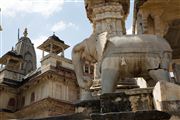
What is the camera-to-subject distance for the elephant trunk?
6625mm

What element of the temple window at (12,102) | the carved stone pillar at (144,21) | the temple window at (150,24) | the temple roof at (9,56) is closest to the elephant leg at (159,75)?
the carved stone pillar at (144,21)

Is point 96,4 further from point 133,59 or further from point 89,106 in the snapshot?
point 89,106

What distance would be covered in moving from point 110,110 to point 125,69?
1.03 metres

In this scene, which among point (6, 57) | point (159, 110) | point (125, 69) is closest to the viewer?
point (159, 110)

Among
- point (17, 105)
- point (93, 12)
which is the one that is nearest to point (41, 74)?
point (17, 105)

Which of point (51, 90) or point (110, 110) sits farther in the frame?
point (51, 90)

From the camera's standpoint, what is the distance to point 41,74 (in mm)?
38938

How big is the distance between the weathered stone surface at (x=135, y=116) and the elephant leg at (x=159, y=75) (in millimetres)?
1221

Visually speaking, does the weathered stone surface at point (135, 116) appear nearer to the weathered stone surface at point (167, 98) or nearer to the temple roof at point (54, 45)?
the weathered stone surface at point (167, 98)

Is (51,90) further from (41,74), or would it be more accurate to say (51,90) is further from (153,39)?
(153,39)

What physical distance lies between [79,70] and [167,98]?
227 cm

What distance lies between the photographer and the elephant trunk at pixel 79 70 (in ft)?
21.7

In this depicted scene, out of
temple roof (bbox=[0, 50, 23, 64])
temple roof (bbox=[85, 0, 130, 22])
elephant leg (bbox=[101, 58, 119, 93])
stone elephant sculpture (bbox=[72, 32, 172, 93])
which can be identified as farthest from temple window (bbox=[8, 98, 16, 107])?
elephant leg (bbox=[101, 58, 119, 93])

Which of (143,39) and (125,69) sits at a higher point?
(143,39)
